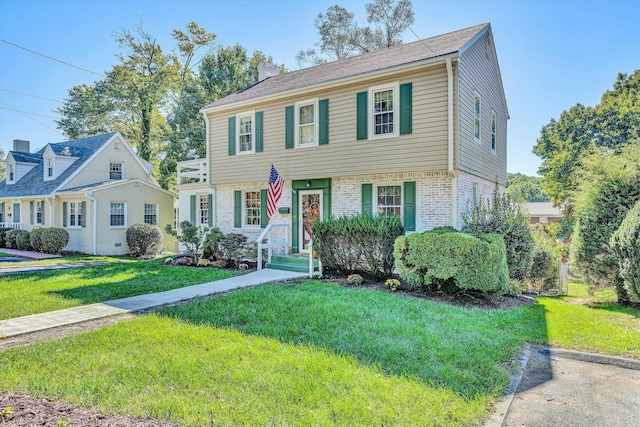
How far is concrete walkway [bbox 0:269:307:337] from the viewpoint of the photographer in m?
5.50

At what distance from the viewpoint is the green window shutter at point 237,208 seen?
13977mm

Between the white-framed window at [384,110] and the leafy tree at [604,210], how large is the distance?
4.70m

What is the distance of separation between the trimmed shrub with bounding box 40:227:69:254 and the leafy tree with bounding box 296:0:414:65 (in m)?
18.8

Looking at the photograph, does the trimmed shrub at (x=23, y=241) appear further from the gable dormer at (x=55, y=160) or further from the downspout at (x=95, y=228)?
the downspout at (x=95, y=228)

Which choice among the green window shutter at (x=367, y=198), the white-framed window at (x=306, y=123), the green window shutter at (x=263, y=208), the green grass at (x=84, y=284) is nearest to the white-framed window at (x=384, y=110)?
the green window shutter at (x=367, y=198)

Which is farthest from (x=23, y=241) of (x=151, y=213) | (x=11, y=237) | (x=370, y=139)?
(x=370, y=139)

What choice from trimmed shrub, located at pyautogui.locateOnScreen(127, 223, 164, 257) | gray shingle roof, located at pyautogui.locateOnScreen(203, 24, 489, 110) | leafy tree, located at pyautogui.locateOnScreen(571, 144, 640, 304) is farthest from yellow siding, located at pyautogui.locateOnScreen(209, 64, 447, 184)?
trimmed shrub, located at pyautogui.locateOnScreen(127, 223, 164, 257)

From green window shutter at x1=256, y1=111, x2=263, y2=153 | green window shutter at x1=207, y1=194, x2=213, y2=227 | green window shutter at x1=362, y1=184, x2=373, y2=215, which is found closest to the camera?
green window shutter at x1=362, y1=184, x2=373, y2=215

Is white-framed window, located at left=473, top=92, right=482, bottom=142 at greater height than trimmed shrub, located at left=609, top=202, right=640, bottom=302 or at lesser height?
greater

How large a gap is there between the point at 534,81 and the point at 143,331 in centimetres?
1699

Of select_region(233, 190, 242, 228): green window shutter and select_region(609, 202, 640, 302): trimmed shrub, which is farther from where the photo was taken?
select_region(233, 190, 242, 228): green window shutter

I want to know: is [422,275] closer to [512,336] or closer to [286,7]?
[512,336]

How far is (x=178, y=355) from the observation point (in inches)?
164

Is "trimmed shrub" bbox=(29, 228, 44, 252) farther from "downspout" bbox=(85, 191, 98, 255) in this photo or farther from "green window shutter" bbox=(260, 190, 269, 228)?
"green window shutter" bbox=(260, 190, 269, 228)
